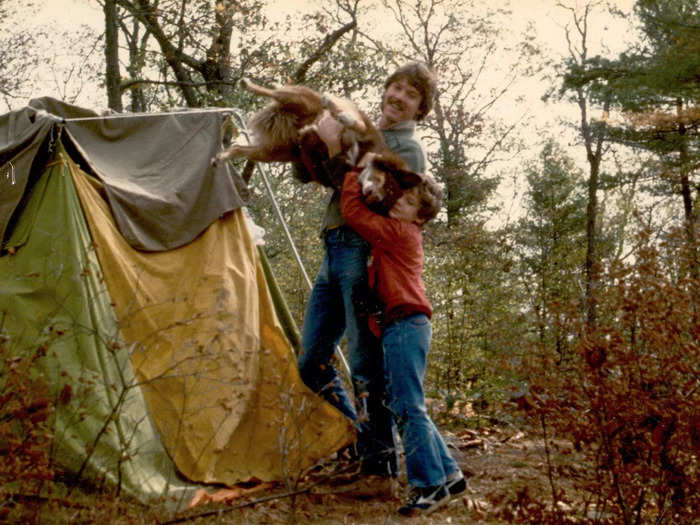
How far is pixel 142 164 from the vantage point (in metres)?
3.85

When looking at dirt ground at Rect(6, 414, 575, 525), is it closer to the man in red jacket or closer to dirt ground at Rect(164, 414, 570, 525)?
dirt ground at Rect(164, 414, 570, 525)

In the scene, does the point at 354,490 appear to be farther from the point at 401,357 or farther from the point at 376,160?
the point at 376,160

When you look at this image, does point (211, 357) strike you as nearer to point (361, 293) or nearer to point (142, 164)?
point (361, 293)

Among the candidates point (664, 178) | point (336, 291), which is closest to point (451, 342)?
point (336, 291)

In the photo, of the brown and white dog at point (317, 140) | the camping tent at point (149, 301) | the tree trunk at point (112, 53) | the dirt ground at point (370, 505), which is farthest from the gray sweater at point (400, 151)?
the tree trunk at point (112, 53)

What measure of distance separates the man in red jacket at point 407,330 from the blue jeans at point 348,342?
11 centimetres

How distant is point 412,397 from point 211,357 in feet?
3.59

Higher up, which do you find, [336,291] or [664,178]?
[664,178]

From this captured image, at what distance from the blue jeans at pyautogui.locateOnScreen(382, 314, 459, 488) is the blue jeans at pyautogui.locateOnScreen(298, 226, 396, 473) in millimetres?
147

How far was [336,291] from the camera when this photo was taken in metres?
3.23

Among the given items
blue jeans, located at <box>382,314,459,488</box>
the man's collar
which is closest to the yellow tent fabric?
blue jeans, located at <box>382,314,459,488</box>

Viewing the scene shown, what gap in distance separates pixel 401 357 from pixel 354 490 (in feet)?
2.49

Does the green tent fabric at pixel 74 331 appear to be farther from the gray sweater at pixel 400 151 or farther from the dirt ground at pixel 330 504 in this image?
the gray sweater at pixel 400 151

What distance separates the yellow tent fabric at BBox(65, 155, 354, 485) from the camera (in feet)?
10.9
